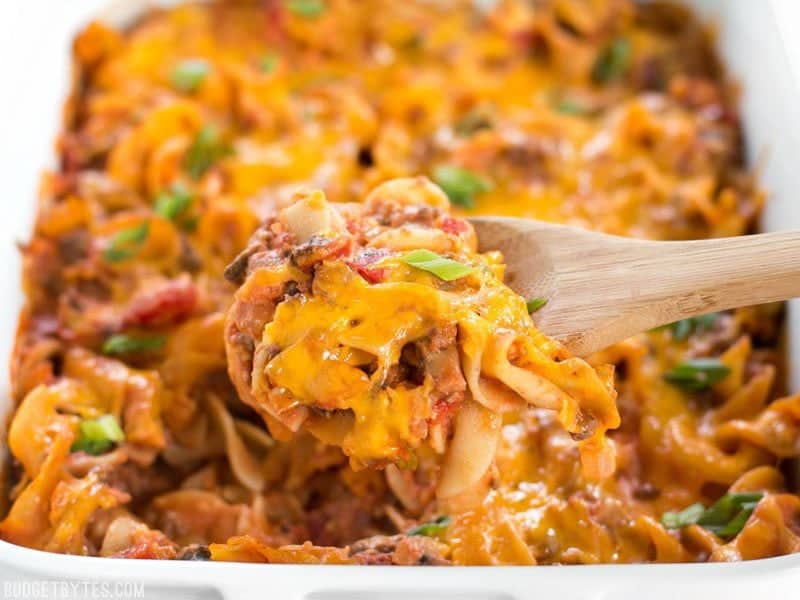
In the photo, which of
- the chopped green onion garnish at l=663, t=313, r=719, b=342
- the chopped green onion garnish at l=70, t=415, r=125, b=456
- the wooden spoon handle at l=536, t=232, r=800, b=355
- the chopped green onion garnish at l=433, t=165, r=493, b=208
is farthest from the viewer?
the chopped green onion garnish at l=433, t=165, r=493, b=208

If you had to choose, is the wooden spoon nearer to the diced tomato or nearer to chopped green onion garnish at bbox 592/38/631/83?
the diced tomato

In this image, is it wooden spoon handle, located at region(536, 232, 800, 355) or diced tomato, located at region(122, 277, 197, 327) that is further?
diced tomato, located at region(122, 277, 197, 327)

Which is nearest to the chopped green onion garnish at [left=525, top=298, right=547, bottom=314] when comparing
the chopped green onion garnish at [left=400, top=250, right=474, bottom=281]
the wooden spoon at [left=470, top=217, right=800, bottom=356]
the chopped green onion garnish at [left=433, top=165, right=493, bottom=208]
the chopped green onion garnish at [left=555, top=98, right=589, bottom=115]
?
the wooden spoon at [left=470, top=217, right=800, bottom=356]

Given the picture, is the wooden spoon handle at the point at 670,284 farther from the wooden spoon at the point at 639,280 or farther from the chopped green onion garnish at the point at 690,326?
the chopped green onion garnish at the point at 690,326

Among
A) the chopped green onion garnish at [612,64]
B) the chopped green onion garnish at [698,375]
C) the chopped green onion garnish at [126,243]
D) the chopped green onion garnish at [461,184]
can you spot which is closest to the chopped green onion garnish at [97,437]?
the chopped green onion garnish at [126,243]

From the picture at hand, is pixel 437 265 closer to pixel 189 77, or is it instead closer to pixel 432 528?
pixel 432 528

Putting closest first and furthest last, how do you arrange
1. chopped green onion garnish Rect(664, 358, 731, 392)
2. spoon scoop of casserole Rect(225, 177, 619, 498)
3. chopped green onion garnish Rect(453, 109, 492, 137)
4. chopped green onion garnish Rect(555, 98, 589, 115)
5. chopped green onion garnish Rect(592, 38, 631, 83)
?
spoon scoop of casserole Rect(225, 177, 619, 498) < chopped green onion garnish Rect(664, 358, 731, 392) < chopped green onion garnish Rect(453, 109, 492, 137) < chopped green onion garnish Rect(555, 98, 589, 115) < chopped green onion garnish Rect(592, 38, 631, 83)

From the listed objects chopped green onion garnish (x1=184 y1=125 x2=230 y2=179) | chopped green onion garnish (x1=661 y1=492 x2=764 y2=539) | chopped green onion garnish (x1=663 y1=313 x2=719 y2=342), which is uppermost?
chopped green onion garnish (x1=184 y1=125 x2=230 y2=179)

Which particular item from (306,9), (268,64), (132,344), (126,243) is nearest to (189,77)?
(268,64)
